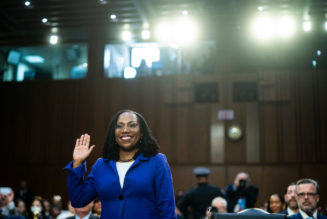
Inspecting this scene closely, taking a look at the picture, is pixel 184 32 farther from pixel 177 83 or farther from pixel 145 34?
pixel 177 83

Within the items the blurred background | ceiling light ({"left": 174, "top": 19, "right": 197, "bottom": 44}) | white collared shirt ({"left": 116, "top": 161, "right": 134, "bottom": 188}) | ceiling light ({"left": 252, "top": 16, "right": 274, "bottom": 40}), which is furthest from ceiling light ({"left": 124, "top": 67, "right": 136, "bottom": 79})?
white collared shirt ({"left": 116, "top": 161, "right": 134, "bottom": 188})

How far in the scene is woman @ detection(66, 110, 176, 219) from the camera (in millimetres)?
2090

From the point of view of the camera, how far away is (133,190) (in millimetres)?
2088

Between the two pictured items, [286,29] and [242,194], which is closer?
[242,194]

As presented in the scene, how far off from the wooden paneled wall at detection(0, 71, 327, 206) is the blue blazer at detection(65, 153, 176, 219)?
8.04m

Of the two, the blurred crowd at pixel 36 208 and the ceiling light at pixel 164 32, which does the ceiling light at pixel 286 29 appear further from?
the blurred crowd at pixel 36 208

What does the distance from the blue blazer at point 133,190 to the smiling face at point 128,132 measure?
8 centimetres

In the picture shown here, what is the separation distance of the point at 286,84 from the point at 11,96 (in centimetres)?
681

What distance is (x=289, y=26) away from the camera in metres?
10.4

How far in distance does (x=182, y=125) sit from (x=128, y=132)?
832cm

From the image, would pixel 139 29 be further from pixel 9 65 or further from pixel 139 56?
pixel 9 65

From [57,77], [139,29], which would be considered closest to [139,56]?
[139,29]

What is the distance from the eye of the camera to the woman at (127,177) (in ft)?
6.86

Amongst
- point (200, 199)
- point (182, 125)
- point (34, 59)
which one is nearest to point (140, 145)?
point (200, 199)
